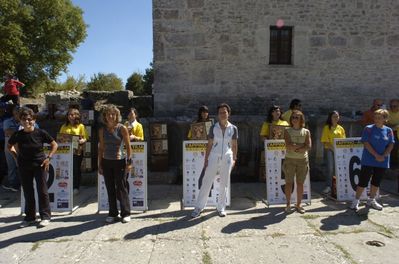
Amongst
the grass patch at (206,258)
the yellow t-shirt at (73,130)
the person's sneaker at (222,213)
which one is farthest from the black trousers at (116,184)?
the yellow t-shirt at (73,130)

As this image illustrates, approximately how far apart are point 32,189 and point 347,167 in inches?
206

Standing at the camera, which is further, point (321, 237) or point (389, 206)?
point (389, 206)

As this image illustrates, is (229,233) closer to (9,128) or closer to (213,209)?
(213,209)

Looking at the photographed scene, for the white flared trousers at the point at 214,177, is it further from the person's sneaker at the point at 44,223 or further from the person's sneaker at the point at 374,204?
the person's sneaker at the point at 374,204

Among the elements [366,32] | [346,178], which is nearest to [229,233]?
[346,178]

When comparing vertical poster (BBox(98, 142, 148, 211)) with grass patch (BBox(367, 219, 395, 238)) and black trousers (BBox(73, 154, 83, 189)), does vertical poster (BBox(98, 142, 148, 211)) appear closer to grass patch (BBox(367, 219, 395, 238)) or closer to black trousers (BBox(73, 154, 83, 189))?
black trousers (BBox(73, 154, 83, 189))

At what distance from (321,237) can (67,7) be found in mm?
33785

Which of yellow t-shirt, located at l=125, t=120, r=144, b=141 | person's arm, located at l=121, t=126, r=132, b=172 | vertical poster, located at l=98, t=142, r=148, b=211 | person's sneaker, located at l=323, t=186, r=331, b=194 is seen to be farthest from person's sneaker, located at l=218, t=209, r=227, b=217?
person's sneaker, located at l=323, t=186, r=331, b=194

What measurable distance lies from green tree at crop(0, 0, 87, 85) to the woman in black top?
25.1 meters

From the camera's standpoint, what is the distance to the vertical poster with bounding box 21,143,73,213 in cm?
627

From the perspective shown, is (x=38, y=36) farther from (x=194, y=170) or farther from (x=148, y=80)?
(x=194, y=170)

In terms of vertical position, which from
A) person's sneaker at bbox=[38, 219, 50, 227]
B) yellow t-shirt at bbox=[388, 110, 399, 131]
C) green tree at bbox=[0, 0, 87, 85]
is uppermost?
green tree at bbox=[0, 0, 87, 85]

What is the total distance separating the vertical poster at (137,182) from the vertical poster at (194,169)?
68cm

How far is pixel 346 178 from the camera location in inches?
267
